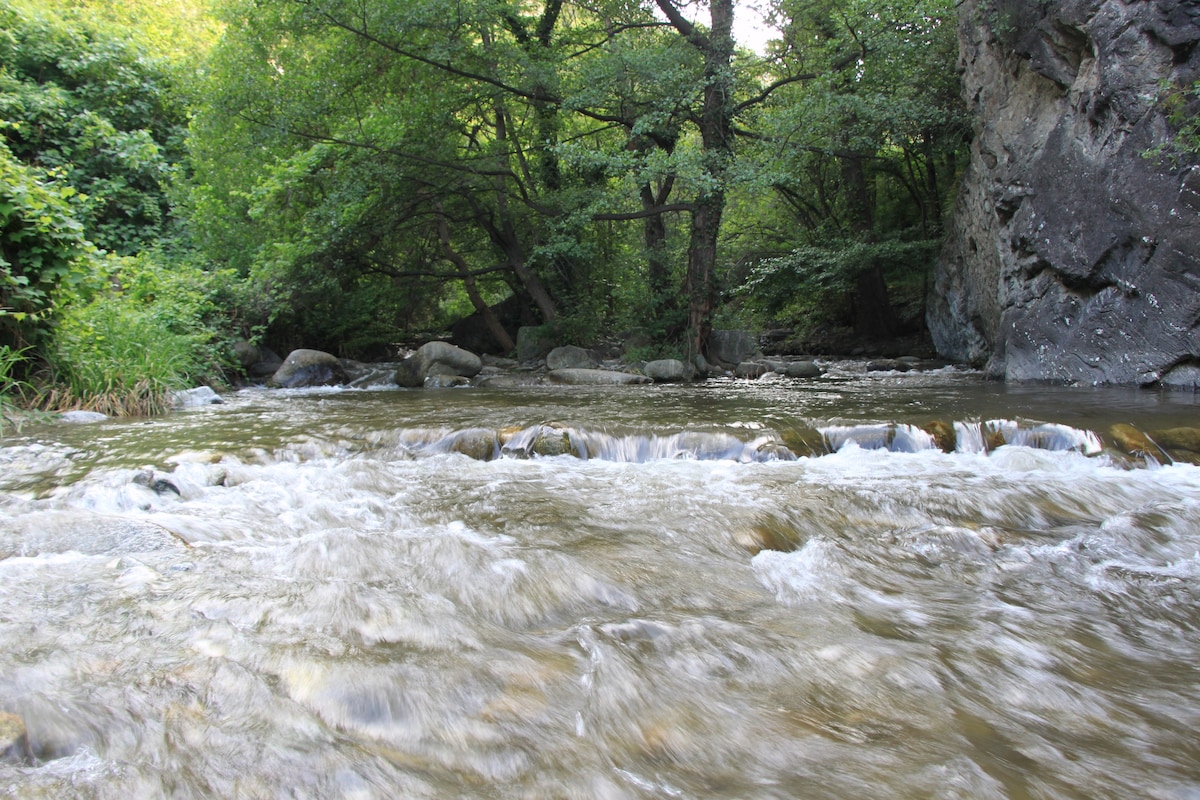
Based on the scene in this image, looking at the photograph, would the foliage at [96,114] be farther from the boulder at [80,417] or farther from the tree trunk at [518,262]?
the boulder at [80,417]

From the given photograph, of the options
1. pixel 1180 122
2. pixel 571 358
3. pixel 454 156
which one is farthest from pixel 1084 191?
pixel 454 156

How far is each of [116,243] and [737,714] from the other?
666 inches

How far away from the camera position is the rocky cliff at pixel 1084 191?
802 centimetres

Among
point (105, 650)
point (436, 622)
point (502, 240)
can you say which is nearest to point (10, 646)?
point (105, 650)

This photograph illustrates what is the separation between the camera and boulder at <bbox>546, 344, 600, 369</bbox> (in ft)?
46.1

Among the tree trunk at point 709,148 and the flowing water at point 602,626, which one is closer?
the flowing water at point 602,626

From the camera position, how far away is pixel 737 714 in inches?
78.1

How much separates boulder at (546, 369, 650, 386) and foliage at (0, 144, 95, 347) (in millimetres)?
7406

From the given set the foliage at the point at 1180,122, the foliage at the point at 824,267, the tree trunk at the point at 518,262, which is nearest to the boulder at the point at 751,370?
the foliage at the point at 824,267

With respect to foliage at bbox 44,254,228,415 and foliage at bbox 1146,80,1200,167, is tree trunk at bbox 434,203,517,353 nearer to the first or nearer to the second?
foliage at bbox 44,254,228,415

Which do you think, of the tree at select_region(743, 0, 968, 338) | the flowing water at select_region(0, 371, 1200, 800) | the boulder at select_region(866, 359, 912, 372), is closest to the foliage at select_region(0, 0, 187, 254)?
the flowing water at select_region(0, 371, 1200, 800)

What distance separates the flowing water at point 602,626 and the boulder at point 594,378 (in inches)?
256

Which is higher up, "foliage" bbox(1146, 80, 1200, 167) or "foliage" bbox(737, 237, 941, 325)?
"foliage" bbox(1146, 80, 1200, 167)

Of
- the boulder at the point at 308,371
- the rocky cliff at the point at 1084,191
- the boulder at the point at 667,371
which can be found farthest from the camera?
the boulder at the point at 667,371
